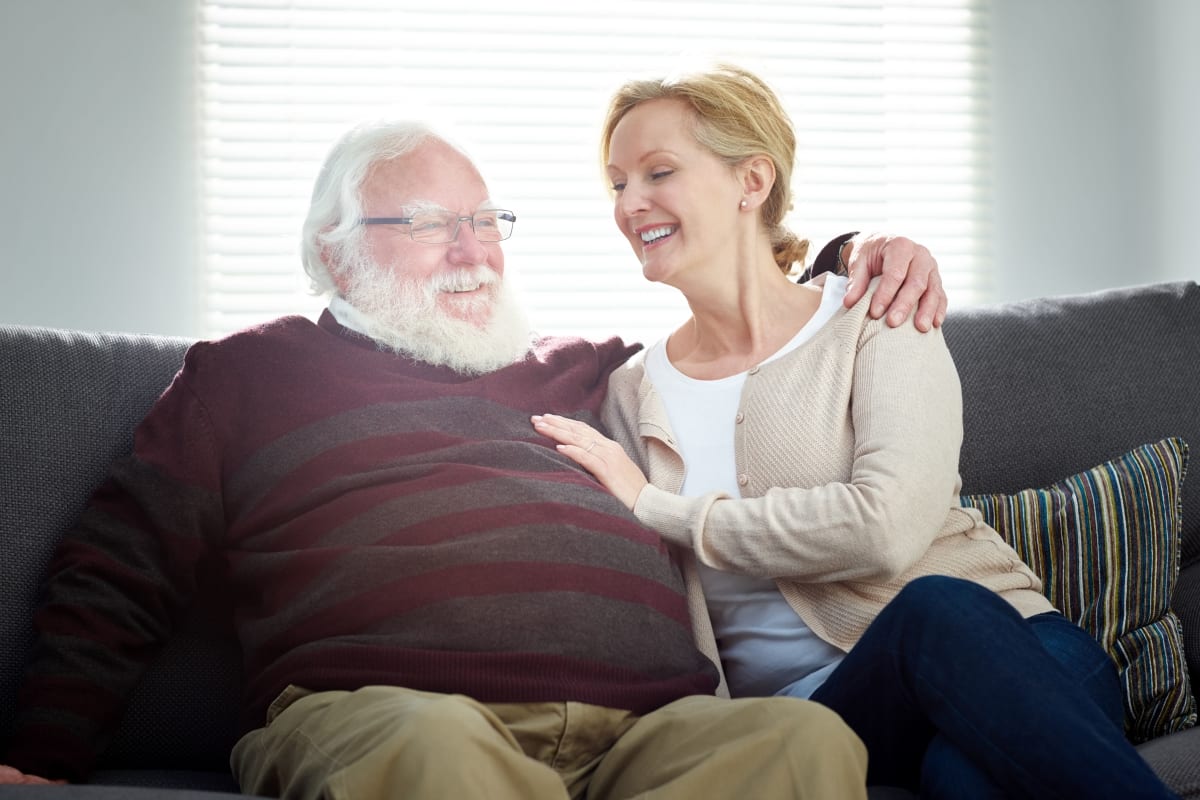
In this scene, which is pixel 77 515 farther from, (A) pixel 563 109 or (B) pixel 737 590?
(A) pixel 563 109

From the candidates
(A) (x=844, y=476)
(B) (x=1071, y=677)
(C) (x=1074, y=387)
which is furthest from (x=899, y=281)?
(B) (x=1071, y=677)

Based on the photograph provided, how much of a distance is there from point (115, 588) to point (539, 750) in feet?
2.03

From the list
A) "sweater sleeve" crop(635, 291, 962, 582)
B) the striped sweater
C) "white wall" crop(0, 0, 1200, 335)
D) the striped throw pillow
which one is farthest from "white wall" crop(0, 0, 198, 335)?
the striped throw pillow

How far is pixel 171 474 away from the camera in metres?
1.58

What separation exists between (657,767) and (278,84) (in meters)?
2.56

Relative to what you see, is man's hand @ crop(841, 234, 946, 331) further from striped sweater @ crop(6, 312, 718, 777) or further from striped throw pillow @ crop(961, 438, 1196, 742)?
striped sweater @ crop(6, 312, 718, 777)

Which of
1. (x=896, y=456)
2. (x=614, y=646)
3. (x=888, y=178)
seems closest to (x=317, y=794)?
(x=614, y=646)

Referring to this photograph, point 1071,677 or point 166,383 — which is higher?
point 166,383

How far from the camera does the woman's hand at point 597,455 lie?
1743 millimetres

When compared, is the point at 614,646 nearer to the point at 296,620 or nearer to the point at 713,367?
the point at 296,620

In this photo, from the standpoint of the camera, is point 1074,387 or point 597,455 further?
point 1074,387

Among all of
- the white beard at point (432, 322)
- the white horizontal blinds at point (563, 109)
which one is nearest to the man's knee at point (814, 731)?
the white beard at point (432, 322)

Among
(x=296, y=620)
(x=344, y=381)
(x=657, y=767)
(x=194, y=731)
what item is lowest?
(x=194, y=731)

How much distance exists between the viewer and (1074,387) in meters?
2.07
